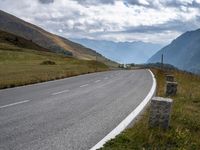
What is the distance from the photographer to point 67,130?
890cm

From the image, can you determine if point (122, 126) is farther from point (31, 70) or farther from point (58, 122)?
point (31, 70)

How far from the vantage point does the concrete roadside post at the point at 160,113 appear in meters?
8.81

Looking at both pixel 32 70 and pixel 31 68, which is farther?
pixel 31 68

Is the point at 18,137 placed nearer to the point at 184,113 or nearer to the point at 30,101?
the point at 184,113

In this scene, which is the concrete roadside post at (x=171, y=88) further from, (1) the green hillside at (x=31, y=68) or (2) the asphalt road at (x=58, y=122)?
(1) the green hillside at (x=31, y=68)

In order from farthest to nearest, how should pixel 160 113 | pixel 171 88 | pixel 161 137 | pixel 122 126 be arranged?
1. pixel 171 88
2. pixel 122 126
3. pixel 160 113
4. pixel 161 137

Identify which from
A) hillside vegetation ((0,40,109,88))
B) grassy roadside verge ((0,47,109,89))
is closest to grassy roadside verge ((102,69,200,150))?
grassy roadside verge ((0,47,109,89))

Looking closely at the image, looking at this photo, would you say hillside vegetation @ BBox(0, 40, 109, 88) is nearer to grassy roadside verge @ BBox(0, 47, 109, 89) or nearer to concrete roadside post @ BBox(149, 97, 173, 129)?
grassy roadside verge @ BBox(0, 47, 109, 89)

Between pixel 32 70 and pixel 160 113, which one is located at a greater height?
pixel 160 113

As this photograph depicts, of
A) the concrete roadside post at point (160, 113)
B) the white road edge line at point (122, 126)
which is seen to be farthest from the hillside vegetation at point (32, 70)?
the concrete roadside post at point (160, 113)

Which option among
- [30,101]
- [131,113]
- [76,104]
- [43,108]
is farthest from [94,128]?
[30,101]

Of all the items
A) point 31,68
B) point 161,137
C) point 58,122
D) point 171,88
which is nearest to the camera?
point 161,137

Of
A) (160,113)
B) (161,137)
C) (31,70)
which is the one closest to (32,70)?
(31,70)

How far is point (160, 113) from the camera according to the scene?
29.1 feet
